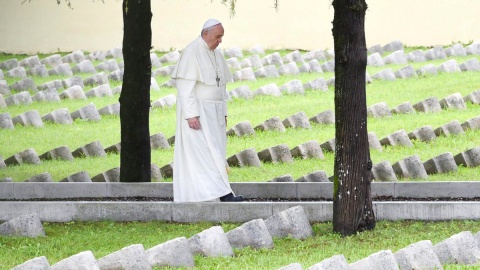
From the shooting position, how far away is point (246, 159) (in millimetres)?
17859

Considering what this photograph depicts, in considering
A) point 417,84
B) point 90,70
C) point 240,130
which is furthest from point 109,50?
point 240,130

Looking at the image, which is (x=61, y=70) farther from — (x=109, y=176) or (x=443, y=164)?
(x=443, y=164)

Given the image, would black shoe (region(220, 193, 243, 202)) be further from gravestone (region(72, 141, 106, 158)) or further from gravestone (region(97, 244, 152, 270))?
gravestone (region(72, 141, 106, 158))

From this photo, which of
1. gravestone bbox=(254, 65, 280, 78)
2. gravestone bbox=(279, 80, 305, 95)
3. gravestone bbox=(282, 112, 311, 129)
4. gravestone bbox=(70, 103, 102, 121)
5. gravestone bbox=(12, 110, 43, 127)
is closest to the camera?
gravestone bbox=(282, 112, 311, 129)

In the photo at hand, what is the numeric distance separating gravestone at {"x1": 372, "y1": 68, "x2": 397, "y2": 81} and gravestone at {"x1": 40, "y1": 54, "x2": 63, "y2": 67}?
7648mm

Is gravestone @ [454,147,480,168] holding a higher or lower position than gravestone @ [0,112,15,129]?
lower

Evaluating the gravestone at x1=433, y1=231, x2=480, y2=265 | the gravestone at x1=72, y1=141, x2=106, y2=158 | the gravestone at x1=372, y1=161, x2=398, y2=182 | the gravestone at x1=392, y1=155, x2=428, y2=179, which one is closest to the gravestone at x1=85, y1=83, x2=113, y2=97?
the gravestone at x1=72, y1=141, x2=106, y2=158

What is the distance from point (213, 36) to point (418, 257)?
16.0ft

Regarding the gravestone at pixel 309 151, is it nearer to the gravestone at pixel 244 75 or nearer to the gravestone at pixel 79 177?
the gravestone at pixel 79 177

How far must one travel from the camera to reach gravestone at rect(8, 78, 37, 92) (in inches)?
1053

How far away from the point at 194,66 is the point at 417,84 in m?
12.0

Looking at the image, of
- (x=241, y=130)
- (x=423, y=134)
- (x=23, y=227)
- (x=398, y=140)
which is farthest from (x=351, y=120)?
(x=241, y=130)

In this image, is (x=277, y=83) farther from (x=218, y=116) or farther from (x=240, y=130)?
(x=218, y=116)

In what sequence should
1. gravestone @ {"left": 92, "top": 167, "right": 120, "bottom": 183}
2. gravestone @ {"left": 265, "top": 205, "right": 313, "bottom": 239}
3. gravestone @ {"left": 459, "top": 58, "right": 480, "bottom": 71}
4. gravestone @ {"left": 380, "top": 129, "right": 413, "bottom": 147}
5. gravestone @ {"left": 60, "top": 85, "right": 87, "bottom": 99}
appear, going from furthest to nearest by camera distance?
gravestone @ {"left": 459, "top": 58, "right": 480, "bottom": 71} < gravestone @ {"left": 60, "top": 85, "right": 87, "bottom": 99} < gravestone @ {"left": 380, "top": 129, "right": 413, "bottom": 147} < gravestone @ {"left": 92, "top": 167, "right": 120, "bottom": 183} < gravestone @ {"left": 265, "top": 205, "right": 313, "bottom": 239}
